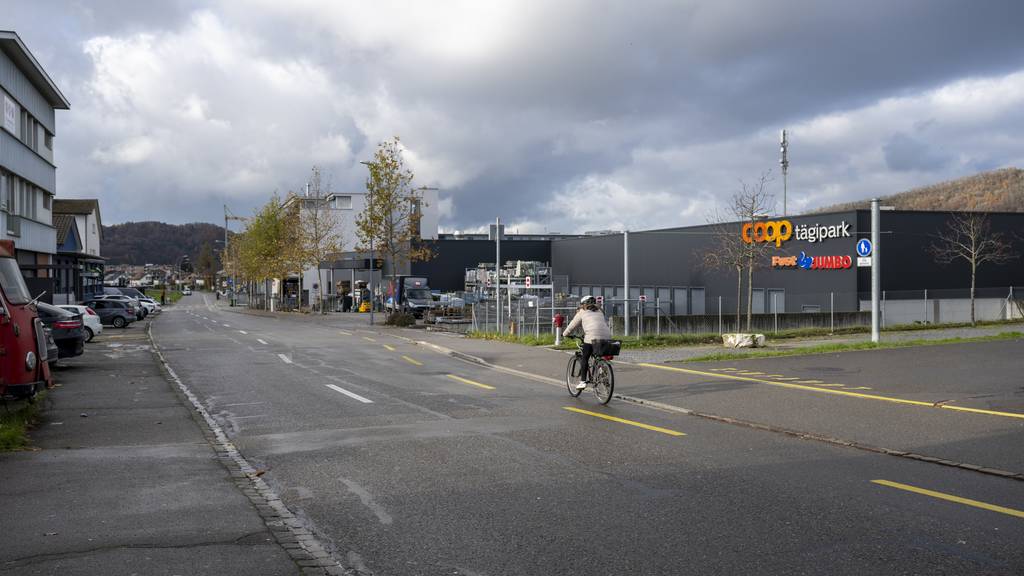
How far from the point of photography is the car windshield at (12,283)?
1235 centimetres

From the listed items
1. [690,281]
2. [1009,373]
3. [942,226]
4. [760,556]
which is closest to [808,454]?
[760,556]

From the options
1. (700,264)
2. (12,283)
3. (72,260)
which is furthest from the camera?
(72,260)

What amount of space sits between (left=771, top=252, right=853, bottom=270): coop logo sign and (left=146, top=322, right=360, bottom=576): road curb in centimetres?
3333

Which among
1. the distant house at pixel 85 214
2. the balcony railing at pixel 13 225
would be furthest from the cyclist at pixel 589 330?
the distant house at pixel 85 214

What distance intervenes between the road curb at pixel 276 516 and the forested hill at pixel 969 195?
9690cm

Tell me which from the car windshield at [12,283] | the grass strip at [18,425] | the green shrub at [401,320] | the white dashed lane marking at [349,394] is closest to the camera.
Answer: the grass strip at [18,425]

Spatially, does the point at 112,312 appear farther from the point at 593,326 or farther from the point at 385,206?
the point at 593,326

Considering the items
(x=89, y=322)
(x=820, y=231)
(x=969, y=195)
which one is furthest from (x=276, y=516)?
(x=969, y=195)

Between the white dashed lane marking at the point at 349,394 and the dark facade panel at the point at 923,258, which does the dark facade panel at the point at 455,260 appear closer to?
the dark facade panel at the point at 923,258

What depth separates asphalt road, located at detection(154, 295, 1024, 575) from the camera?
567 centimetres

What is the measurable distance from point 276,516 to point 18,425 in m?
6.05

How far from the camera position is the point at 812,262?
39.8 m

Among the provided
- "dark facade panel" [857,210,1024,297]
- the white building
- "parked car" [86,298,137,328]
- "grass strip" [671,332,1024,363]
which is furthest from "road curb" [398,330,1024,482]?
"parked car" [86,298,137,328]

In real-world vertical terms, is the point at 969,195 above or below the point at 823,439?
above
